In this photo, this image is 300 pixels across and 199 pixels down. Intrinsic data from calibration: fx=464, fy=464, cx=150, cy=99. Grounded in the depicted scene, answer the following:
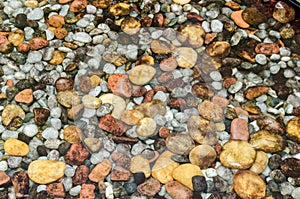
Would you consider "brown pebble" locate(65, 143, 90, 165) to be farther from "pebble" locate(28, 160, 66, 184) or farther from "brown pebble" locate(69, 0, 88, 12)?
"brown pebble" locate(69, 0, 88, 12)

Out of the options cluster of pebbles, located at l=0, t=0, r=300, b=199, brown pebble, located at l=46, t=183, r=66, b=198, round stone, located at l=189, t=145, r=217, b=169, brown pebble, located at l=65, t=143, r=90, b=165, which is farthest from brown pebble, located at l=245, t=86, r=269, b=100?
brown pebble, located at l=46, t=183, r=66, b=198

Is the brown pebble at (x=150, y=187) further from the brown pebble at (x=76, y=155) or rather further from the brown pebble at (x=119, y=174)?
the brown pebble at (x=76, y=155)

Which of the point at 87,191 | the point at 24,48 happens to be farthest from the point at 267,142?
the point at 24,48

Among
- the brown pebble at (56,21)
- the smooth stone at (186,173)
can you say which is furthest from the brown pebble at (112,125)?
the brown pebble at (56,21)

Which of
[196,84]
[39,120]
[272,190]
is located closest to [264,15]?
[196,84]

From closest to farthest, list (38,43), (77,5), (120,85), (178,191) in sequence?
(178,191) < (120,85) < (38,43) < (77,5)

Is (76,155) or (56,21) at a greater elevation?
(56,21)

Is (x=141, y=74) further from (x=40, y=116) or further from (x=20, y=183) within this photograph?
(x=20, y=183)
